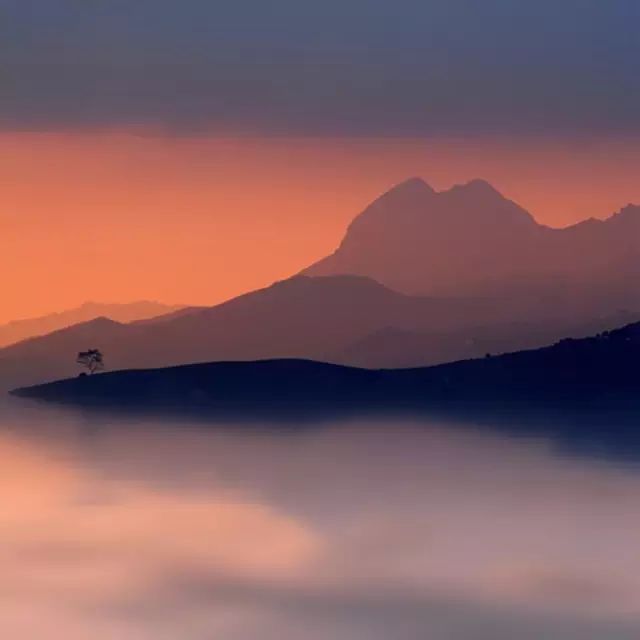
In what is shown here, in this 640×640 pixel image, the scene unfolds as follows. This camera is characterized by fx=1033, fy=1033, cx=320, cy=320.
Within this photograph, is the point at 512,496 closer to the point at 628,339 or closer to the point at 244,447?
the point at 628,339

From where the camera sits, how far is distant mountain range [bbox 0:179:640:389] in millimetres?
10969

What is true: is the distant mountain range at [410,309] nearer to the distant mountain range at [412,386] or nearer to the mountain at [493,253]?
the mountain at [493,253]

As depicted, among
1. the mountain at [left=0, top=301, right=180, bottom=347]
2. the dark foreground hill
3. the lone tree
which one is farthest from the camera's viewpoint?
the dark foreground hill

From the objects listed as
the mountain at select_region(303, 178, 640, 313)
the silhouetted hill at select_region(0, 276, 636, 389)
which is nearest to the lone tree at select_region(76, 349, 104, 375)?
the silhouetted hill at select_region(0, 276, 636, 389)

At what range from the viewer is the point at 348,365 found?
11352mm

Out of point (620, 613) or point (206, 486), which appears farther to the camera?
point (206, 486)

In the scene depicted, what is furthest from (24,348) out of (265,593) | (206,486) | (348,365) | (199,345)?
(265,593)

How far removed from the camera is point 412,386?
40.9ft

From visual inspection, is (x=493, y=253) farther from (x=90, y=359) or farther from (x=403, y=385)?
(x=90, y=359)

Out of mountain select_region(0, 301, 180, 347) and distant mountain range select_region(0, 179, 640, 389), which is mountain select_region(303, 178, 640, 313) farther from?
mountain select_region(0, 301, 180, 347)

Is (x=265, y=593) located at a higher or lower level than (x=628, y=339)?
lower

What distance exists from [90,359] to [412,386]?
151 inches

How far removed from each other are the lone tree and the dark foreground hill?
253 millimetres

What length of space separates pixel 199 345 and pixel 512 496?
3.96m
